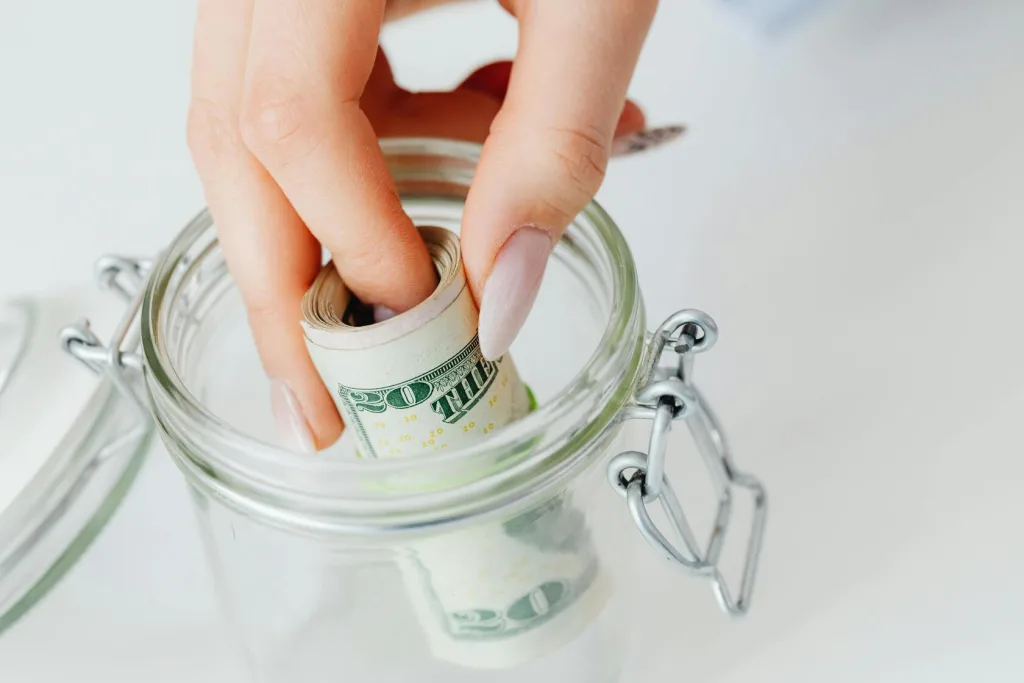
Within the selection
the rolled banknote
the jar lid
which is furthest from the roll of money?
the jar lid

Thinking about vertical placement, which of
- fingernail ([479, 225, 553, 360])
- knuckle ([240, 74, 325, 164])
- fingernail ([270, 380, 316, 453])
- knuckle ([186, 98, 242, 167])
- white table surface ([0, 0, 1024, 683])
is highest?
knuckle ([240, 74, 325, 164])

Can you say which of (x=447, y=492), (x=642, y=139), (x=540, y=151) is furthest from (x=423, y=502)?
(x=642, y=139)

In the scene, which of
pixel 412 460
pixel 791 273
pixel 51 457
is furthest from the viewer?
pixel 791 273

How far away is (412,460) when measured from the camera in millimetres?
284

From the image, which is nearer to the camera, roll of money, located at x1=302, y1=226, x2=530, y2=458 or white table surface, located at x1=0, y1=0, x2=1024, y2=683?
roll of money, located at x1=302, y1=226, x2=530, y2=458

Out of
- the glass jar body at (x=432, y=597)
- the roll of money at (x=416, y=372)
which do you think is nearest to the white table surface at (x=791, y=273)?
the glass jar body at (x=432, y=597)

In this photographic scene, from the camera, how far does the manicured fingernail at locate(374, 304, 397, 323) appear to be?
1.07 ft

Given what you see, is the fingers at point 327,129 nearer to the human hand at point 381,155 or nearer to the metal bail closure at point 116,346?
the human hand at point 381,155

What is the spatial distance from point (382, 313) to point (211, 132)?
0.09m

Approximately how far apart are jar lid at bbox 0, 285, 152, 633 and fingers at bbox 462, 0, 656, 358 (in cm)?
18

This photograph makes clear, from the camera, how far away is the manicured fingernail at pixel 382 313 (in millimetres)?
327

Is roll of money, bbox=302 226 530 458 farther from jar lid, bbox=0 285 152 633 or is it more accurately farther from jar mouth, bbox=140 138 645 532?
jar lid, bbox=0 285 152 633

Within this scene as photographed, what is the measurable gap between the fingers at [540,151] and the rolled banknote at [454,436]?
0.01 m

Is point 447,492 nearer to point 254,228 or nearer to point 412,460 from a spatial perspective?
point 412,460
